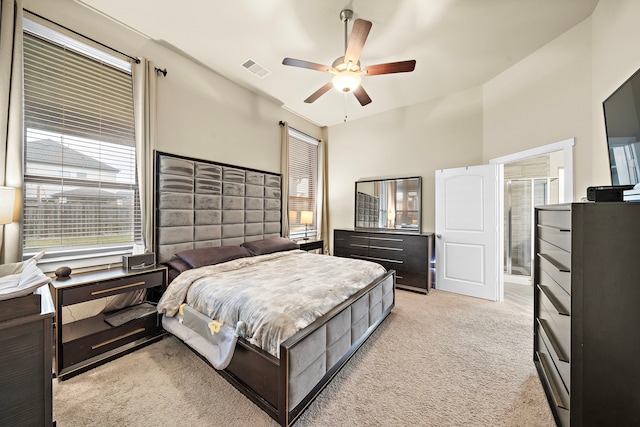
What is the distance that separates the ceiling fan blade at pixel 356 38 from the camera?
193cm

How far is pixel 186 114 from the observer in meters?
3.17

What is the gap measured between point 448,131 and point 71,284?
5.23 m

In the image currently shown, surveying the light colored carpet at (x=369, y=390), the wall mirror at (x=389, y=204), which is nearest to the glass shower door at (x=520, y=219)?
the wall mirror at (x=389, y=204)

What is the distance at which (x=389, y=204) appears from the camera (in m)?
4.73

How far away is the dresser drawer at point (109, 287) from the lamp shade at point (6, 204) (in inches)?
24.9

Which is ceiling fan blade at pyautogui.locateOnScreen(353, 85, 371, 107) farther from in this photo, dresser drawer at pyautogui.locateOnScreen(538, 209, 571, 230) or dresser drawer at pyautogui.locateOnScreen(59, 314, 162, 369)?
dresser drawer at pyautogui.locateOnScreen(59, 314, 162, 369)

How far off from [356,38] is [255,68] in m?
1.86

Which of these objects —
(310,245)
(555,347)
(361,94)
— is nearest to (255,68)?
(361,94)

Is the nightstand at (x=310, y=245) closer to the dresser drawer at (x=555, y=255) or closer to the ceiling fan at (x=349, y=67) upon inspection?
the ceiling fan at (x=349, y=67)

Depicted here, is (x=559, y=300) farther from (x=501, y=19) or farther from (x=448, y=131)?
(x=448, y=131)

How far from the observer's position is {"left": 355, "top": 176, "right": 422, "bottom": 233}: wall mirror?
4.46 metres

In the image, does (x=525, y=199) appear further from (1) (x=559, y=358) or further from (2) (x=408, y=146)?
(1) (x=559, y=358)

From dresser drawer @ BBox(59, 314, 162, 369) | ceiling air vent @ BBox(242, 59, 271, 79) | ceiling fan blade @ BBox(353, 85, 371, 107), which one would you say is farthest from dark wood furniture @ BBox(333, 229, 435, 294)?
dresser drawer @ BBox(59, 314, 162, 369)

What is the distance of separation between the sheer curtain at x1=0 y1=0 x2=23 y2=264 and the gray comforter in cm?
119
